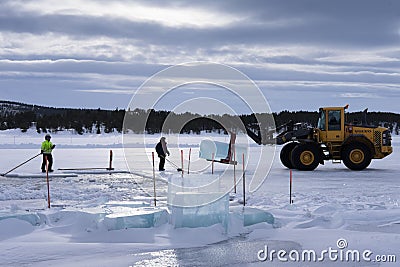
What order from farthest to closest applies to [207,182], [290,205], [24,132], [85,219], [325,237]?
1. [24,132]
2. [290,205]
3. [207,182]
4. [85,219]
5. [325,237]

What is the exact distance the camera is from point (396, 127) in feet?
248

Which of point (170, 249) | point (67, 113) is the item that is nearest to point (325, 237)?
point (170, 249)

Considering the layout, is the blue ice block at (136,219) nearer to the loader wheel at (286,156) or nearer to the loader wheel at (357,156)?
the loader wheel at (357,156)

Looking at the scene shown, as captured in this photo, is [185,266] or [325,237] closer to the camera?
[185,266]

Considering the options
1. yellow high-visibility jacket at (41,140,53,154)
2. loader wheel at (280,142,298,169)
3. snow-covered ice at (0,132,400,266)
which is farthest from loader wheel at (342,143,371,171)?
yellow high-visibility jacket at (41,140,53,154)

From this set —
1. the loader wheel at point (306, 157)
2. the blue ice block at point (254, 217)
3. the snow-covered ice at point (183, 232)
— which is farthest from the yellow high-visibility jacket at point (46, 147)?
the blue ice block at point (254, 217)

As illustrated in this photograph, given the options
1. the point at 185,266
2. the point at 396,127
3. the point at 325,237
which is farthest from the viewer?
the point at 396,127

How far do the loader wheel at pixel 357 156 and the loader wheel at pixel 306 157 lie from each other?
1049 mm

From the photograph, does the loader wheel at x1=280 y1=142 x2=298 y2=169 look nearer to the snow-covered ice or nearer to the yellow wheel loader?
the yellow wheel loader

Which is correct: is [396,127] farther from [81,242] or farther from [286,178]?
[81,242]

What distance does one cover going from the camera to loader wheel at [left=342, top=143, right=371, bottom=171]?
70.4 feet

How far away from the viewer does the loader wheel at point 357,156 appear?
21453mm

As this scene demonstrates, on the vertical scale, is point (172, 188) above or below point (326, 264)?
above

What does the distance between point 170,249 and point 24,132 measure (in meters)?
59.3
